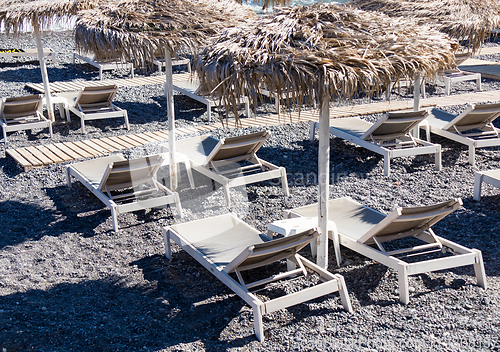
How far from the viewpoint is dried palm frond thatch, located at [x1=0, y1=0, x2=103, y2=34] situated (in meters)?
7.42

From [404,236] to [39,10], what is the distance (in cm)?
653

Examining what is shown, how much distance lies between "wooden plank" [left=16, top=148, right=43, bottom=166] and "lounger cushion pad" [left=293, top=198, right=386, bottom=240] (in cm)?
389

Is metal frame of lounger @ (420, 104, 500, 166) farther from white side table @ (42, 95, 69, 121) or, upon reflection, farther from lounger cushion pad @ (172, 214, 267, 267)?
white side table @ (42, 95, 69, 121)

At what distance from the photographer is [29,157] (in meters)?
6.82

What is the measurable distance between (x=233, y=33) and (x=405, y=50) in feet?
4.56

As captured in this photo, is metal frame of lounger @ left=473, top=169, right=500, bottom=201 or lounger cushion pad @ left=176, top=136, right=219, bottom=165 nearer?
metal frame of lounger @ left=473, top=169, right=500, bottom=201

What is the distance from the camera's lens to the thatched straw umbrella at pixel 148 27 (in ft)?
17.2

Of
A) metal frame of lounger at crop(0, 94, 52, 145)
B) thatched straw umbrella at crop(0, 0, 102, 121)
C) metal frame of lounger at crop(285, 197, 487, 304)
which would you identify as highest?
thatched straw umbrella at crop(0, 0, 102, 121)

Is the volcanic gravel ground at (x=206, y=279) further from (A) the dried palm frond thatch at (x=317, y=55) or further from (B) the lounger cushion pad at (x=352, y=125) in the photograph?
(A) the dried palm frond thatch at (x=317, y=55)

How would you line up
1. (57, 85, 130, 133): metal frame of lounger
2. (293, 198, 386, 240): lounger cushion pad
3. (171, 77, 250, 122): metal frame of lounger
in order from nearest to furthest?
(293, 198, 386, 240): lounger cushion pad → (57, 85, 130, 133): metal frame of lounger → (171, 77, 250, 122): metal frame of lounger

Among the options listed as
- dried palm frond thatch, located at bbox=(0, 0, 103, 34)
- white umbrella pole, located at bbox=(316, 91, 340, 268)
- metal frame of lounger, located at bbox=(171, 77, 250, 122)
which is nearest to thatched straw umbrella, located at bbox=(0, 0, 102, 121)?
dried palm frond thatch, located at bbox=(0, 0, 103, 34)

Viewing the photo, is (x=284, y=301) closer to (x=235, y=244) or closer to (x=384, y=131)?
(x=235, y=244)

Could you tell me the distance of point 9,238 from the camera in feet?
16.4

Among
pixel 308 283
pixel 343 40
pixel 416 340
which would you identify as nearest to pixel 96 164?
pixel 308 283
